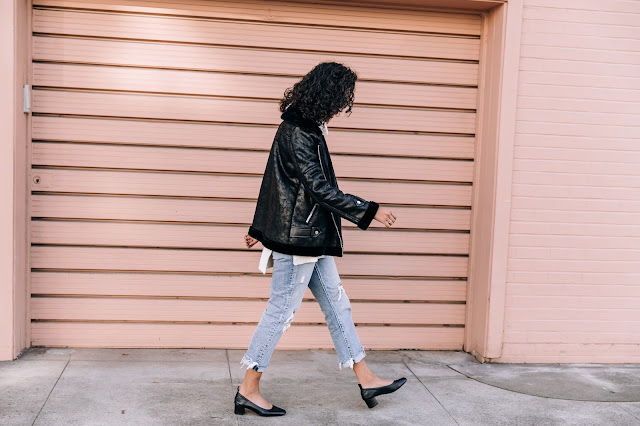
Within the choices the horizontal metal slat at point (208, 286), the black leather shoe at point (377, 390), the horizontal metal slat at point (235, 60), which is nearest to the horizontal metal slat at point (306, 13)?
the horizontal metal slat at point (235, 60)

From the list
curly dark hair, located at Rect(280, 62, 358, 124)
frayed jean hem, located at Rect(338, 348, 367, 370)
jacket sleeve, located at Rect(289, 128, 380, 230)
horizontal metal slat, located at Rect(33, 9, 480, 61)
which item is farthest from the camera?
horizontal metal slat, located at Rect(33, 9, 480, 61)

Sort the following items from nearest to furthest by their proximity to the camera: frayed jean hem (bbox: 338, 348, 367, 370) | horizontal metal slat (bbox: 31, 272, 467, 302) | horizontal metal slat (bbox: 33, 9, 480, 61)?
frayed jean hem (bbox: 338, 348, 367, 370)
horizontal metal slat (bbox: 33, 9, 480, 61)
horizontal metal slat (bbox: 31, 272, 467, 302)

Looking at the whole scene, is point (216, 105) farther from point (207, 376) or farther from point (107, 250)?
point (207, 376)

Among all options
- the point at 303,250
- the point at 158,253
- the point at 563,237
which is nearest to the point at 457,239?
the point at 563,237

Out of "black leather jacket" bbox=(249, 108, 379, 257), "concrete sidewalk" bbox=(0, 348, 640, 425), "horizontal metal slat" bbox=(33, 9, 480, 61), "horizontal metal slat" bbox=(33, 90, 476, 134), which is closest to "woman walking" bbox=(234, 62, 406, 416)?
"black leather jacket" bbox=(249, 108, 379, 257)

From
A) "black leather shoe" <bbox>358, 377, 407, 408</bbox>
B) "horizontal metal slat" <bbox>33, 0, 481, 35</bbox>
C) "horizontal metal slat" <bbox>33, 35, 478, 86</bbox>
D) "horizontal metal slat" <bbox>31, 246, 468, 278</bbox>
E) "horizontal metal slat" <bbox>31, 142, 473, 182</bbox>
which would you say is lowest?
"black leather shoe" <bbox>358, 377, 407, 408</bbox>

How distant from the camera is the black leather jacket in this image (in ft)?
12.4

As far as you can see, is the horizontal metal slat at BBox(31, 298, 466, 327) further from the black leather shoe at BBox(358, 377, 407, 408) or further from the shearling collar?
the shearling collar

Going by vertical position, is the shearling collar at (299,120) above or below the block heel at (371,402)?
above

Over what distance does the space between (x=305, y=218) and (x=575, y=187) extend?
93.1 inches

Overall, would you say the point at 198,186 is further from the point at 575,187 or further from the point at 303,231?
the point at 575,187

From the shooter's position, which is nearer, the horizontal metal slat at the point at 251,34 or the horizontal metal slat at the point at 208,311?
the horizontal metal slat at the point at 251,34

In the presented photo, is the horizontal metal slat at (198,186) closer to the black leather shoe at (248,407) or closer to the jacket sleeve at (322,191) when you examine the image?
the jacket sleeve at (322,191)

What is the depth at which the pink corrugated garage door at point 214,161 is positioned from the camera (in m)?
4.96
